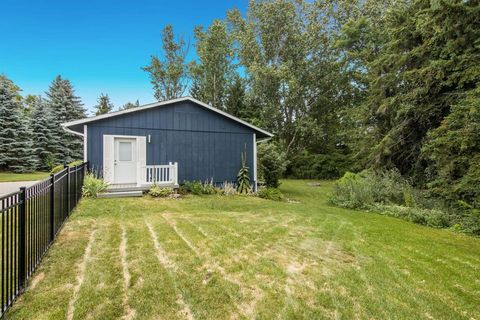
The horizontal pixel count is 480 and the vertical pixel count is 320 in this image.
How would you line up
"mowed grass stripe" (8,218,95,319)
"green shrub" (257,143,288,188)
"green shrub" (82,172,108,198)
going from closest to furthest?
1. "mowed grass stripe" (8,218,95,319)
2. "green shrub" (82,172,108,198)
3. "green shrub" (257,143,288,188)

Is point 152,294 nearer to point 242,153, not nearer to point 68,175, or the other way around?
point 68,175

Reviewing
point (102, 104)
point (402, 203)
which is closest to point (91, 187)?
point (402, 203)

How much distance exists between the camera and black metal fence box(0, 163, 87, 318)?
2275mm

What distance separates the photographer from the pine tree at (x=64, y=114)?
2055cm

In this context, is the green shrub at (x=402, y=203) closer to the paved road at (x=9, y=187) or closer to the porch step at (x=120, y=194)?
the porch step at (x=120, y=194)

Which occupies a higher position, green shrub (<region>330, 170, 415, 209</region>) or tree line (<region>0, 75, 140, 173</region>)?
tree line (<region>0, 75, 140, 173</region>)

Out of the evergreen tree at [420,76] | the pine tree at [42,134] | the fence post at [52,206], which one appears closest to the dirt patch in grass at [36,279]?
the fence post at [52,206]

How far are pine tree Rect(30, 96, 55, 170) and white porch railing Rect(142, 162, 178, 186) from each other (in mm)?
15330

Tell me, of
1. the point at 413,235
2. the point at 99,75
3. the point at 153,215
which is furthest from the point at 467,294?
the point at 99,75

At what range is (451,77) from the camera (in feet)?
24.2

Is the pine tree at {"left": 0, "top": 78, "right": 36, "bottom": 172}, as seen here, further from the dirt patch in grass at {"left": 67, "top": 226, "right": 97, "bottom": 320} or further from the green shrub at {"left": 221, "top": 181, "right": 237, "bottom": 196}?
the dirt patch in grass at {"left": 67, "top": 226, "right": 97, "bottom": 320}

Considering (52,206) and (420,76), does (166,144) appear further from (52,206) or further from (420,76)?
(420,76)

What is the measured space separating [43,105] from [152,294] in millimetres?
24069

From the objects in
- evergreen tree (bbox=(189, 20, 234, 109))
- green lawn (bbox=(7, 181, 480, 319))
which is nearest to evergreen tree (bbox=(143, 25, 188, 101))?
evergreen tree (bbox=(189, 20, 234, 109))
